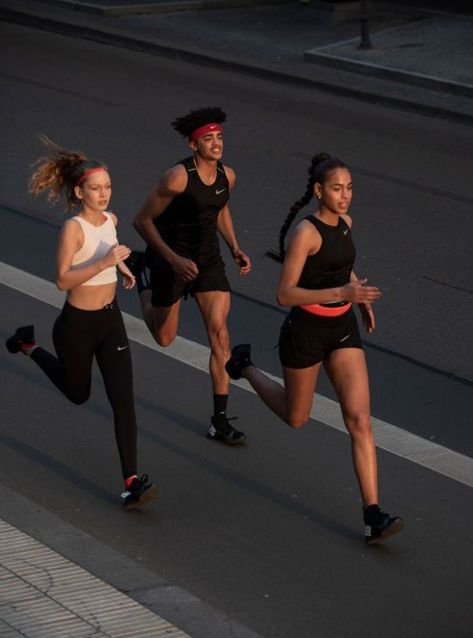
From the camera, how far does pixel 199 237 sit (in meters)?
9.37

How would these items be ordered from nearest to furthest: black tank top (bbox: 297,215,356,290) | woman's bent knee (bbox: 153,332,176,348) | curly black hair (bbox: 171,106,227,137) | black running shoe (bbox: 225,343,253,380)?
black tank top (bbox: 297,215,356,290)
black running shoe (bbox: 225,343,253,380)
curly black hair (bbox: 171,106,227,137)
woman's bent knee (bbox: 153,332,176,348)

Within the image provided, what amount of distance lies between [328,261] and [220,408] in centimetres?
164

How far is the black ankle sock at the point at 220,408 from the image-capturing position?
9.27 meters

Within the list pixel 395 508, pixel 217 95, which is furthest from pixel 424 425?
pixel 217 95

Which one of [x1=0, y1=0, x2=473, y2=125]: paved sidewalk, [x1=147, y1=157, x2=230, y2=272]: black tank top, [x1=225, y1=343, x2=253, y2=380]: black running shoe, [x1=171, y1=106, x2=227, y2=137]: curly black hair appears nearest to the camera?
[x1=225, y1=343, x2=253, y2=380]: black running shoe

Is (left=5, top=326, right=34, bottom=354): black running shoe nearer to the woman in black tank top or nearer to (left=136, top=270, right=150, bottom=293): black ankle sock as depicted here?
(left=136, top=270, right=150, bottom=293): black ankle sock

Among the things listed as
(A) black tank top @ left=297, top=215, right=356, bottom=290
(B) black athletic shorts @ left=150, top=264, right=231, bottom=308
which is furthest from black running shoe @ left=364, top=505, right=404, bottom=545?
(B) black athletic shorts @ left=150, top=264, right=231, bottom=308

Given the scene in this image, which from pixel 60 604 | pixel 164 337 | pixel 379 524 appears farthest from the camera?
pixel 164 337

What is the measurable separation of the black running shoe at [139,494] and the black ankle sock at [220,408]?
3.52 ft

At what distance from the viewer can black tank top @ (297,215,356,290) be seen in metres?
7.96

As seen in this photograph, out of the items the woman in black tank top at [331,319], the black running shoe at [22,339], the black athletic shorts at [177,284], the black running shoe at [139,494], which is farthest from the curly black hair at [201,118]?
the black running shoe at [139,494]

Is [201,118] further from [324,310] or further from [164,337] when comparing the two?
[324,310]

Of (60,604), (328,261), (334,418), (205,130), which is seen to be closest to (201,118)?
(205,130)

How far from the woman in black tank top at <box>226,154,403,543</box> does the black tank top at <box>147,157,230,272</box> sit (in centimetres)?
123
